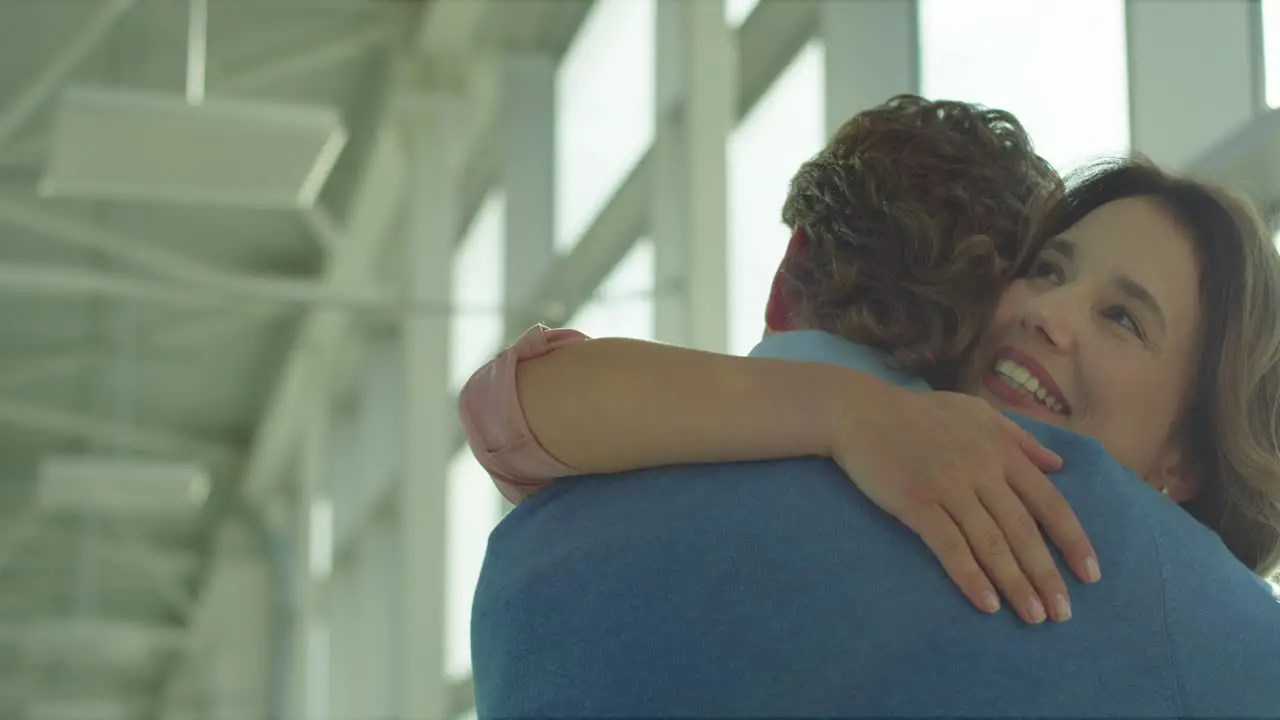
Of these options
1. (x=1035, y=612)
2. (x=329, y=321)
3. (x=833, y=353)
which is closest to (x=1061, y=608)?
(x=1035, y=612)

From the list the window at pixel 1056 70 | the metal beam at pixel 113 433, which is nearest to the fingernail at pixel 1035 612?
the window at pixel 1056 70

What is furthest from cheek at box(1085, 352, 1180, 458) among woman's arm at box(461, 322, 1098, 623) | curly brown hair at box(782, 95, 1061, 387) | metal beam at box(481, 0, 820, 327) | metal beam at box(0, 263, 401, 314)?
metal beam at box(0, 263, 401, 314)

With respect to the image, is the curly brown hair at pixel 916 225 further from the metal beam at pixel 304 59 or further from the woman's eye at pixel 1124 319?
the metal beam at pixel 304 59

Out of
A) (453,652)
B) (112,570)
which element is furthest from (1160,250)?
(112,570)

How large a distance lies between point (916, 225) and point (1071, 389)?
0.67 feet

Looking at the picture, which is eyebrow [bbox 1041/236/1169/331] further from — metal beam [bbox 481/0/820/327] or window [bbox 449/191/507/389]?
window [bbox 449/191/507/389]

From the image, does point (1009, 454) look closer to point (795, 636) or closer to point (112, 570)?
point (795, 636)

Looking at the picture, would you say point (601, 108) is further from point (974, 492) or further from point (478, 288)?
point (974, 492)

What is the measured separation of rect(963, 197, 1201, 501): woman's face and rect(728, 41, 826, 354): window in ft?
11.5

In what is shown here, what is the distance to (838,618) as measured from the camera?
1.11 m

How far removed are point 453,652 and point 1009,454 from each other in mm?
7594

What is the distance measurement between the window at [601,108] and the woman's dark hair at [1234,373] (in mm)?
4690

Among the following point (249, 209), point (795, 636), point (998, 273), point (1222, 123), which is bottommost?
point (795, 636)

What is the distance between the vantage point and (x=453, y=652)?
8.56 m
